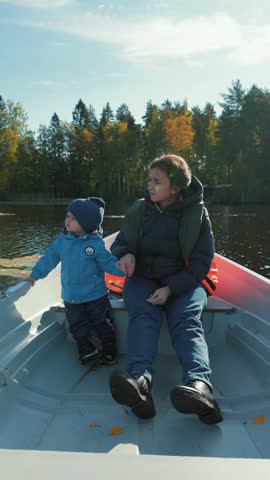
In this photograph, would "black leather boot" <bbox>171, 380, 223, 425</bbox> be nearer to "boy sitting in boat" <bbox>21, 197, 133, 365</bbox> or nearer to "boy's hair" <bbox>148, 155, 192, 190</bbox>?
"boy sitting in boat" <bbox>21, 197, 133, 365</bbox>

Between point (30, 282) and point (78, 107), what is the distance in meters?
62.2

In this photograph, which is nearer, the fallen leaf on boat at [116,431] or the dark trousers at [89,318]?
the fallen leaf on boat at [116,431]

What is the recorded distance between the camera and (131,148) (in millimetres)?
44438

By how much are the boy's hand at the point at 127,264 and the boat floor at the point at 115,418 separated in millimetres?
654

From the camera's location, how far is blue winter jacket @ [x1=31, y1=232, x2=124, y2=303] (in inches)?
104

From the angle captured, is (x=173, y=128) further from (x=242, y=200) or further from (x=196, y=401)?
(x=196, y=401)

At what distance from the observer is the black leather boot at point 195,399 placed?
166 centimetres

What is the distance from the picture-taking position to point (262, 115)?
133 feet

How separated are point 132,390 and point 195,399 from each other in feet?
0.89

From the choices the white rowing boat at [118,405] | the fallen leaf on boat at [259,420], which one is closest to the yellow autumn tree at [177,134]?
the white rowing boat at [118,405]

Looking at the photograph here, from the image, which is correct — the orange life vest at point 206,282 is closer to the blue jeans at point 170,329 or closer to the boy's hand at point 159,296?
the blue jeans at point 170,329

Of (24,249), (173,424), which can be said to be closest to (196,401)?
(173,424)

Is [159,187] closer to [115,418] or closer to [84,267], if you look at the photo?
[84,267]

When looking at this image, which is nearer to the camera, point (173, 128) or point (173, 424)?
point (173, 424)
